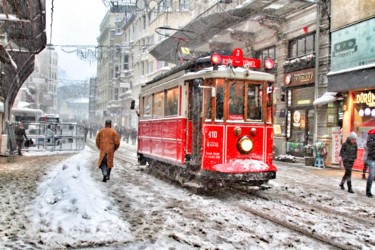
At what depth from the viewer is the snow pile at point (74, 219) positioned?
622cm

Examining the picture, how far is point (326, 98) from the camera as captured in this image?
20.5 meters

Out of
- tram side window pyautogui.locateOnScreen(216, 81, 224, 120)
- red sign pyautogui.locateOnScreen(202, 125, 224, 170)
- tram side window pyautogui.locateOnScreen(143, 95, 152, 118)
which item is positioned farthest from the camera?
tram side window pyautogui.locateOnScreen(143, 95, 152, 118)

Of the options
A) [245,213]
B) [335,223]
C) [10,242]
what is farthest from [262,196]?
[10,242]

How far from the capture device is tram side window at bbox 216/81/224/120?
415 inches

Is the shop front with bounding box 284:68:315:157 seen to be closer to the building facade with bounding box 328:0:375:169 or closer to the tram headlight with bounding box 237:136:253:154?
the building facade with bounding box 328:0:375:169

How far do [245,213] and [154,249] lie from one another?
312 cm

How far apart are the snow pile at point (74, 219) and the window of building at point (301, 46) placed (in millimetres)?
17080

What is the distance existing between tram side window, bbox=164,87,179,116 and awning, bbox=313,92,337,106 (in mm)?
10352

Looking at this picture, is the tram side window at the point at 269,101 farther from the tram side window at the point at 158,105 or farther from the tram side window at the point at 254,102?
the tram side window at the point at 158,105

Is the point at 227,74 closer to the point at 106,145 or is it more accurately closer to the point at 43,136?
the point at 106,145

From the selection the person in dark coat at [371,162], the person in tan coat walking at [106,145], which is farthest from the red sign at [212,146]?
the person in dark coat at [371,162]

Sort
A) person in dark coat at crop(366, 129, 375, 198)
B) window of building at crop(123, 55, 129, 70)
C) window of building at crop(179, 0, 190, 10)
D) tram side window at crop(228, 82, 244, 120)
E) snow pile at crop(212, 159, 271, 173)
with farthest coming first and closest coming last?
1. window of building at crop(123, 55, 129, 70)
2. window of building at crop(179, 0, 190, 10)
3. person in dark coat at crop(366, 129, 375, 198)
4. tram side window at crop(228, 82, 244, 120)
5. snow pile at crop(212, 159, 271, 173)

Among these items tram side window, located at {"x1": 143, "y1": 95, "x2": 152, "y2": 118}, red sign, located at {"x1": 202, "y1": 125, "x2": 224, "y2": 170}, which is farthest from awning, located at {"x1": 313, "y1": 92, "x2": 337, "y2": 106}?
red sign, located at {"x1": 202, "y1": 125, "x2": 224, "y2": 170}

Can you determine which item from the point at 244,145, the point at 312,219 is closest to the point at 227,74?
the point at 244,145
